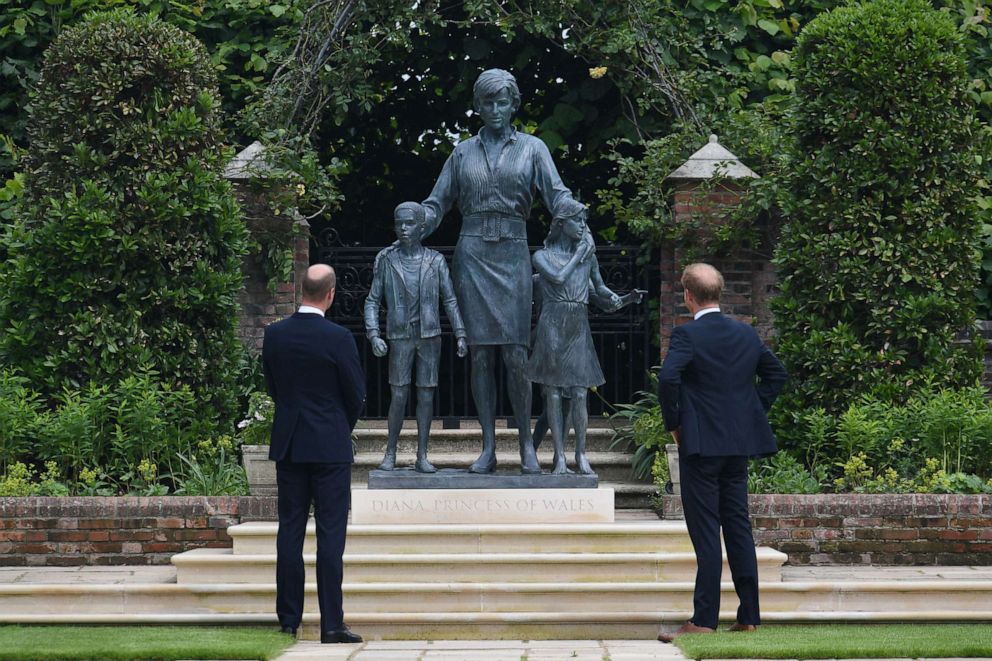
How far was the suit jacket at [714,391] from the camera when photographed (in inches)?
244

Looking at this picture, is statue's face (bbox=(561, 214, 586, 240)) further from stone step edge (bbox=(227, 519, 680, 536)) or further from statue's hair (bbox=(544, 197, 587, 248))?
stone step edge (bbox=(227, 519, 680, 536))

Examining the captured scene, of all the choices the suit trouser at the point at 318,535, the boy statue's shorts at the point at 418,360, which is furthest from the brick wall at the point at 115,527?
the suit trouser at the point at 318,535

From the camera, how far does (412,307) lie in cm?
818

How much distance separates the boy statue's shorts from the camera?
8.20 metres

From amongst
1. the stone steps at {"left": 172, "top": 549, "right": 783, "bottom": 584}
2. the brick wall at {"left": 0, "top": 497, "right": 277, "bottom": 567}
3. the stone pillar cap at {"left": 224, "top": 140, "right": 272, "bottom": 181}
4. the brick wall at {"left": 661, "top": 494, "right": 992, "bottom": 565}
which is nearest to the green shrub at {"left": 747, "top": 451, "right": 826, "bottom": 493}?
the brick wall at {"left": 661, "top": 494, "right": 992, "bottom": 565}

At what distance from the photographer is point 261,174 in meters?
10.3

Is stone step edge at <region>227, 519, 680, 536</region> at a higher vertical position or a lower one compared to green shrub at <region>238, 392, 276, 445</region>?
lower

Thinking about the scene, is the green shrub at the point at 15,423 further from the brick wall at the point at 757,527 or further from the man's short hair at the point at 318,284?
the man's short hair at the point at 318,284

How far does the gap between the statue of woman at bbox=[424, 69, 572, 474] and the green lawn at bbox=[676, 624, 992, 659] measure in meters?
2.29

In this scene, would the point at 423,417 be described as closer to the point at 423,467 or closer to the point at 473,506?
the point at 423,467

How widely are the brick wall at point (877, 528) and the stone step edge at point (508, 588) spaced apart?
1126mm

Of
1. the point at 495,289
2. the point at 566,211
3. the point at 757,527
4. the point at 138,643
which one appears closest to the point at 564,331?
the point at 495,289

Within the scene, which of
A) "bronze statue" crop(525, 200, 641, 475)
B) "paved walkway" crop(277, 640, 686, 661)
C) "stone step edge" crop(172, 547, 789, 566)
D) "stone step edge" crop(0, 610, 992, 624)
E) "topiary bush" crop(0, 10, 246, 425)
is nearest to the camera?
"paved walkway" crop(277, 640, 686, 661)

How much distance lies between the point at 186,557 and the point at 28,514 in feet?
4.61
